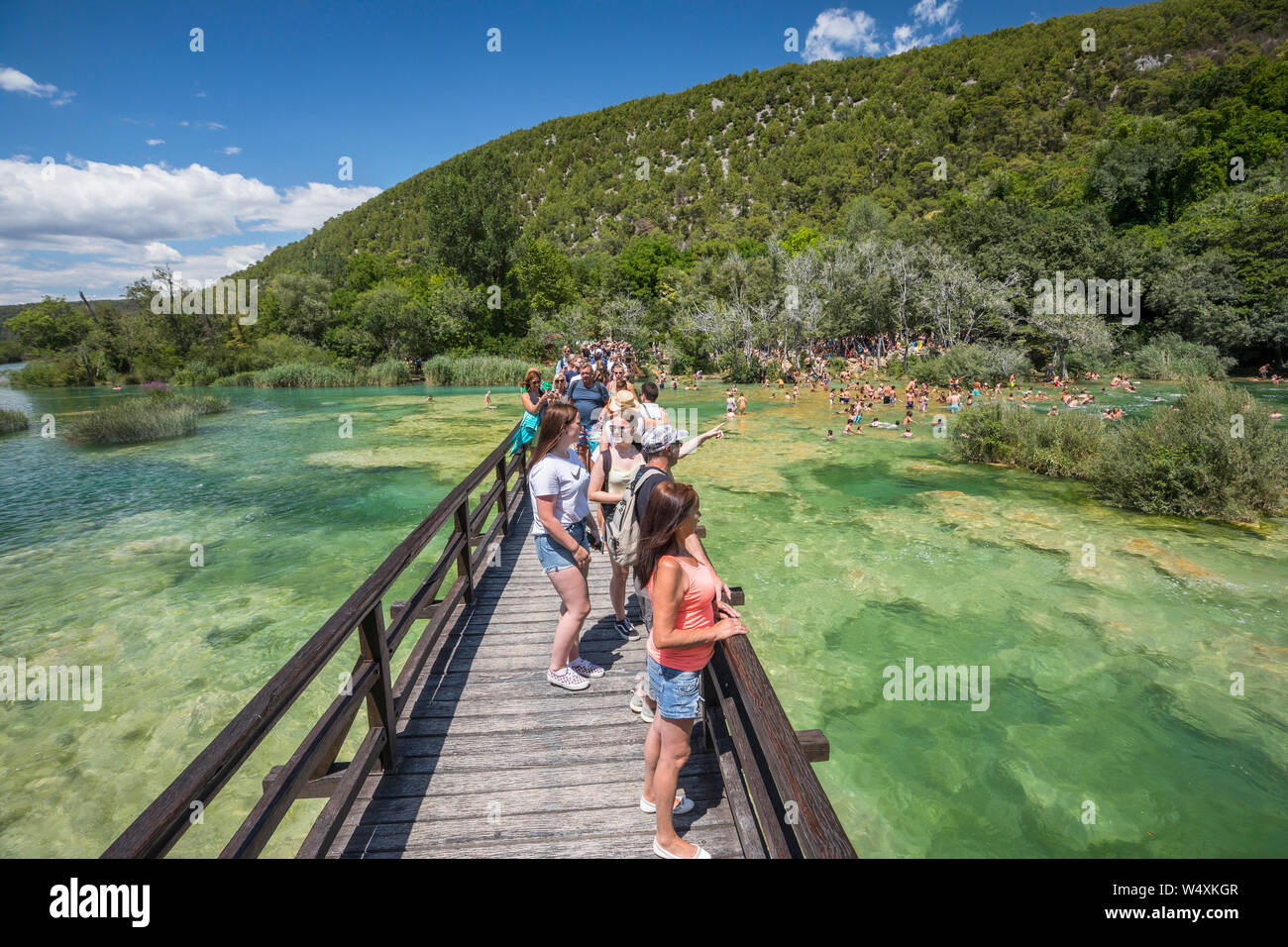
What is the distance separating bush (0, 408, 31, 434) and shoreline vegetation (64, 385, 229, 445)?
4961mm

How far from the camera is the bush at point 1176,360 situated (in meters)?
31.7

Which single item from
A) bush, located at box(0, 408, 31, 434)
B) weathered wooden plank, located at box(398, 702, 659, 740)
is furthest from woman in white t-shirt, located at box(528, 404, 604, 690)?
bush, located at box(0, 408, 31, 434)

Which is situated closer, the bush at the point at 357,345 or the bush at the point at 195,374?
the bush at the point at 195,374

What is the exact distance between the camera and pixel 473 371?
45000 mm

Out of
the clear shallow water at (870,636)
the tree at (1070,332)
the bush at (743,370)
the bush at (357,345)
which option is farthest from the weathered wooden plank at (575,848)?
the bush at (357,345)

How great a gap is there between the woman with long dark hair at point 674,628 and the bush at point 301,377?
48916 millimetres

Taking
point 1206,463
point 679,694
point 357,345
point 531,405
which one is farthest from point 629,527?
point 357,345

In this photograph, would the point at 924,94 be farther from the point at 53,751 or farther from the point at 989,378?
the point at 53,751

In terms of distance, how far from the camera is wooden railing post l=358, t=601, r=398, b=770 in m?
3.21

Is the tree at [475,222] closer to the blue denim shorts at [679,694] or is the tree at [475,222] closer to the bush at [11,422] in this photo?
the bush at [11,422]

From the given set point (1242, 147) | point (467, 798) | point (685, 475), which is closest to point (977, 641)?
point (467, 798)

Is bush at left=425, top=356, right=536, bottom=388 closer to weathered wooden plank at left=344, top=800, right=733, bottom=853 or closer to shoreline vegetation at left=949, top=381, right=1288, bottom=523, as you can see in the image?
shoreline vegetation at left=949, top=381, right=1288, bottom=523

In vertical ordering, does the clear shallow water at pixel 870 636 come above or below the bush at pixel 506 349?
below

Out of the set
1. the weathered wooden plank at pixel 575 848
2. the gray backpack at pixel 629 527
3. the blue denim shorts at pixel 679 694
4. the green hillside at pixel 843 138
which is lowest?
the weathered wooden plank at pixel 575 848
